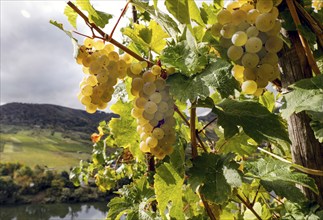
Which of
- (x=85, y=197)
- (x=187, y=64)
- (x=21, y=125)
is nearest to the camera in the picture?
(x=187, y=64)

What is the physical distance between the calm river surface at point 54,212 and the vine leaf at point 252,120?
43302mm

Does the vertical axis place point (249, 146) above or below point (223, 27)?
below

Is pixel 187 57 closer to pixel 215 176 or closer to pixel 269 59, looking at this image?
pixel 269 59

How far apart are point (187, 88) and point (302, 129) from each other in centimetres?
Answer: 41

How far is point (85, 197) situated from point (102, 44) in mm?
51002

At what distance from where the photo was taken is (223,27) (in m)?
0.79

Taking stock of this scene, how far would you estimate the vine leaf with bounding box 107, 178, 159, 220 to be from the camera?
4.09 ft

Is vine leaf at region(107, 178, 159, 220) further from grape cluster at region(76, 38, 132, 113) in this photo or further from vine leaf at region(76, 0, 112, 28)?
vine leaf at region(76, 0, 112, 28)

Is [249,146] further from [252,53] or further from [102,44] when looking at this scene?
[102,44]

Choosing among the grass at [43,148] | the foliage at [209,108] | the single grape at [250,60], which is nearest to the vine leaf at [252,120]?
the foliage at [209,108]

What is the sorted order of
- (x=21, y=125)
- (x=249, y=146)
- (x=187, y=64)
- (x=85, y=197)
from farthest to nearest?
1. (x=21, y=125)
2. (x=85, y=197)
3. (x=249, y=146)
4. (x=187, y=64)

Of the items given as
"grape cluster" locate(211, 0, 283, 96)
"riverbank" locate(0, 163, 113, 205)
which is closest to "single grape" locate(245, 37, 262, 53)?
"grape cluster" locate(211, 0, 283, 96)

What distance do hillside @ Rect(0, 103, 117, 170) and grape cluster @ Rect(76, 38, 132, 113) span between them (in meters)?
60.7

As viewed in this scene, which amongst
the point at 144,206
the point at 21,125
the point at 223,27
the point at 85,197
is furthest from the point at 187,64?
the point at 21,125
